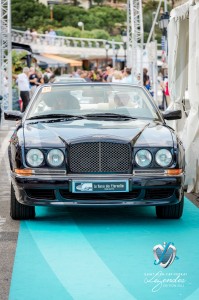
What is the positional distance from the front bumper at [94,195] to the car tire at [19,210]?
13.0 inches

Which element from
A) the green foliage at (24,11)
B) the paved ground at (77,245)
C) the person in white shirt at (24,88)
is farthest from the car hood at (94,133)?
the green foliage at (24,11)

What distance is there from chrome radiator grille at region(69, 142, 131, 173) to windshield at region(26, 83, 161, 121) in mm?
1110

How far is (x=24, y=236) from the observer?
838 cm

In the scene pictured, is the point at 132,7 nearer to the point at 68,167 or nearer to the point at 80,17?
the point at 68,167

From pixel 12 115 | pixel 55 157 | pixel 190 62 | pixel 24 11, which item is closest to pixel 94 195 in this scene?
pixel 55 157

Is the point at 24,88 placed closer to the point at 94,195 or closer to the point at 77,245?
the point at 94,195

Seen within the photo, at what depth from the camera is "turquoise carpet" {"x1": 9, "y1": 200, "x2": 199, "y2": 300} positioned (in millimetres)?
6227

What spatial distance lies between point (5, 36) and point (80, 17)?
11391 cm

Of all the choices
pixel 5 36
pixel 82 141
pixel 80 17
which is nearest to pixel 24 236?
pixel 82 141

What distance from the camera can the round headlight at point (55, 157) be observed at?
8672 millimetres

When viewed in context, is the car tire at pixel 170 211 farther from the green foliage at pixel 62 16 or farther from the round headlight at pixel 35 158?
the green foliage at pixel 62 16

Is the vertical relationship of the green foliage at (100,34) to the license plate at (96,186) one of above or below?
below

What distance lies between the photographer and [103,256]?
744cm

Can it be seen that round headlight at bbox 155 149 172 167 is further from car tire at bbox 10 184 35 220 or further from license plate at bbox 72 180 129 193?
car tire at bbox 10 184 35 220
